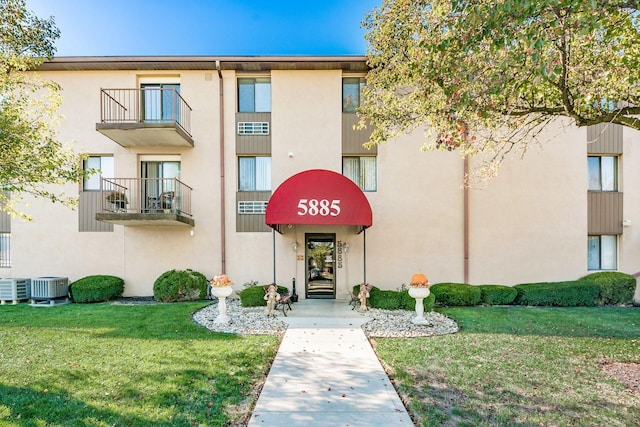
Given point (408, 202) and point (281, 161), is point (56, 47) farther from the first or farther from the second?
point (408, 202)

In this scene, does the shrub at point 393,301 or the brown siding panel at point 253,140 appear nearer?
the shrub at point 393,301

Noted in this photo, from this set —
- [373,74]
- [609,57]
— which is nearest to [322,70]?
[373,74]

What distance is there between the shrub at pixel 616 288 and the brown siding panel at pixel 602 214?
69.3 inches

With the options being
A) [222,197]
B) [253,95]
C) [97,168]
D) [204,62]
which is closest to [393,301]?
[222,197]

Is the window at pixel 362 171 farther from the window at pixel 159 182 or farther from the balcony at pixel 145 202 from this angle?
the window at pixel 159 182

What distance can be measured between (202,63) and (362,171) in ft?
24.3

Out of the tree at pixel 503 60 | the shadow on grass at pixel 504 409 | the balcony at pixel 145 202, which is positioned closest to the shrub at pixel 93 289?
the balcony at pixel 145 202

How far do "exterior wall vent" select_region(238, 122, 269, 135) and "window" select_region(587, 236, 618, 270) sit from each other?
44.5 feet

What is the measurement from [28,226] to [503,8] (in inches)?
649

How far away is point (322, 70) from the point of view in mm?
13266

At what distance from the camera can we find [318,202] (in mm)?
10742

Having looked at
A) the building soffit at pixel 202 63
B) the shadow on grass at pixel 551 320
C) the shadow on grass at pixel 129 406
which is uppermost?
the building soffit at pixel 202 63

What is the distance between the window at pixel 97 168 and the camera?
13312 millimetres

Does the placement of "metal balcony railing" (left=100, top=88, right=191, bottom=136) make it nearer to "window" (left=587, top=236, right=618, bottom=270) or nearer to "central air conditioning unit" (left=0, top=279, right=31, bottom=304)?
"central air conditioning unit" (left=0, top=279, right=31, bottom=304)
